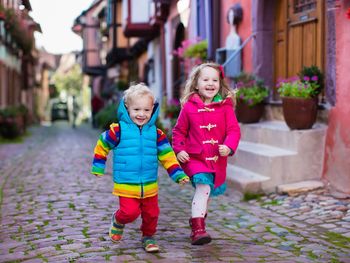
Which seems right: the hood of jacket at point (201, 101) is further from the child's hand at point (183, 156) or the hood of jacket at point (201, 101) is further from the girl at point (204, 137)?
the child's hand at point (183, 156)

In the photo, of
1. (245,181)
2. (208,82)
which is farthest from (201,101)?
(245,181)

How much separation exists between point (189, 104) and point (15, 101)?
2240 centimetres

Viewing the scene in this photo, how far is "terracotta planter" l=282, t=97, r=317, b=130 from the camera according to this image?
7668 millimetres

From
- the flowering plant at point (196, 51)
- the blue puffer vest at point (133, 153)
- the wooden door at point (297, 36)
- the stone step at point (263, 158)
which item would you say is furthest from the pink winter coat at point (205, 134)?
the flowering plant at point (196, 51)

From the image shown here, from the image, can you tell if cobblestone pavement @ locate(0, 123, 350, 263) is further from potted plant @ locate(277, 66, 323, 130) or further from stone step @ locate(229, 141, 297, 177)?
potted plant @ locate(277, 66, 323, 130)

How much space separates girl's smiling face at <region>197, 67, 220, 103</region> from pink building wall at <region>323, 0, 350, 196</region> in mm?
2675

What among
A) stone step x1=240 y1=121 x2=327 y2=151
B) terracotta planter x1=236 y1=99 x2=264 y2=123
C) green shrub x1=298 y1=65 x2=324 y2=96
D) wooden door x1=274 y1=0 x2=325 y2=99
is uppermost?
wooden door x1=274 y1=0 x2=325 y2=99

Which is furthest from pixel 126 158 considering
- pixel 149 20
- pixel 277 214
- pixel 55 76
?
pixel 55 76

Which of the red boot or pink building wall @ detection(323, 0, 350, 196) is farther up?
pink building wall @ detection(323, 0, 350, 196)

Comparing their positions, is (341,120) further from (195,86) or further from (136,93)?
(136,93)

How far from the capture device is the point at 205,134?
4926 mm

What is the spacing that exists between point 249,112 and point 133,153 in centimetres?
518

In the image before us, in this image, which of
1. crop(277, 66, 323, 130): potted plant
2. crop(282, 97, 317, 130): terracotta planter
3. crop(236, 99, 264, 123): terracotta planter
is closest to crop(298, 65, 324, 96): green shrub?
crop(277, 66, 323, 130): potted plant

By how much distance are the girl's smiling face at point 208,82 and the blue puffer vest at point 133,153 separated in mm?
580
